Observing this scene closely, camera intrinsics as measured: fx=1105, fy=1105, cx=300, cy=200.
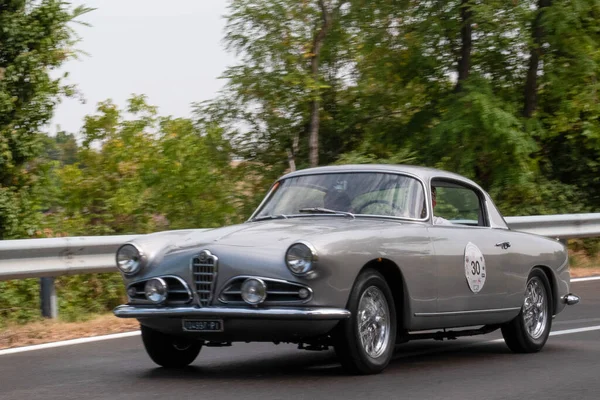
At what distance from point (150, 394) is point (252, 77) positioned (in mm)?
13990

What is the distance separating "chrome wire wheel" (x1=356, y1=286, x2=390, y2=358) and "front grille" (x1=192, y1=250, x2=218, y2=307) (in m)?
0.97

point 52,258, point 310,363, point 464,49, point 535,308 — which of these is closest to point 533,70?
point 464,49

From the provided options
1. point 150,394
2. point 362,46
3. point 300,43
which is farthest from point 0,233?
point 150,394

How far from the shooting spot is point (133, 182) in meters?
19.4

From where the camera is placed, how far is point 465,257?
328 inches

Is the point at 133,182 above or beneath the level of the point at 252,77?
beneath

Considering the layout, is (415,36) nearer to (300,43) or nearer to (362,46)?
(362,46)

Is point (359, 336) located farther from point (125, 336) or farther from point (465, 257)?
point (125, 336)

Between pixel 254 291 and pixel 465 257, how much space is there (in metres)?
2.08

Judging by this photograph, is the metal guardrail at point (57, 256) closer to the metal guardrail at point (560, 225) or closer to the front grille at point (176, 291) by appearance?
the front grille at point (176, 291)

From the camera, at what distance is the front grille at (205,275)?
7.07m

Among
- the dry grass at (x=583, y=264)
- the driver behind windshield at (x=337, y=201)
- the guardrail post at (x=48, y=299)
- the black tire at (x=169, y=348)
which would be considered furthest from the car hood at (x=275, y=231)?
the dry grass at (x=583, y=264)

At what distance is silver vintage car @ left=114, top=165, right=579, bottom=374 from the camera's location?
6.95m

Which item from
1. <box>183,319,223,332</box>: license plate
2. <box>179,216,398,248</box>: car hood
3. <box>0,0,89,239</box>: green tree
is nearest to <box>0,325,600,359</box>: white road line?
<box>179,216,398,248</box>: car hood
